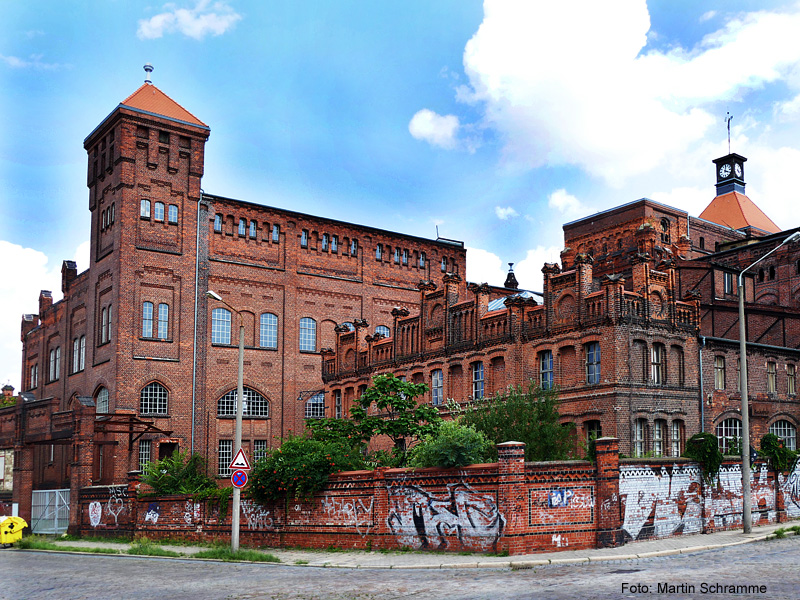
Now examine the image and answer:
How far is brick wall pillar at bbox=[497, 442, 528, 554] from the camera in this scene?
20.2 metres

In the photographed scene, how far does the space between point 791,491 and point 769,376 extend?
11.2 meters

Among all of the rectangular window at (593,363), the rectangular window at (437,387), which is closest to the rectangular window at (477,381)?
the rectangular window at (437,387)

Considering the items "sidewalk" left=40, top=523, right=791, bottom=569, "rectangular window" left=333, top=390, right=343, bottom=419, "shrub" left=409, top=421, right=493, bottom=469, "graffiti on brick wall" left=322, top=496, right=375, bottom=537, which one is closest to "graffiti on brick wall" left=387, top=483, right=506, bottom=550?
"sidewalk" left=40, top=523, right=791, bottom=569

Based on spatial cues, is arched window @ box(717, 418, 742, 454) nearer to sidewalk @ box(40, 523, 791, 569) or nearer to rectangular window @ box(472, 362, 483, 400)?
rectangular window @ box(472, 362, 483, 400)

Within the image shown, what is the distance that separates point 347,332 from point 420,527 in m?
24.4

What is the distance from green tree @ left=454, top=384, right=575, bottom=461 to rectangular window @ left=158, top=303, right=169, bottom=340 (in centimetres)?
2130

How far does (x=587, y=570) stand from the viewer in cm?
1728

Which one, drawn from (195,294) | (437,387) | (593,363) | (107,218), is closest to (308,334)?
(195,294)

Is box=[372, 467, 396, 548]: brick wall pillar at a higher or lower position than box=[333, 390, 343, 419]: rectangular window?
lower

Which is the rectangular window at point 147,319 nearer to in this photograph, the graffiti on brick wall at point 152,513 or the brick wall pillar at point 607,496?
the graffiti on brick wall at point 152,513

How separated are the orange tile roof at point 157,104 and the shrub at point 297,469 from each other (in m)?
25.9

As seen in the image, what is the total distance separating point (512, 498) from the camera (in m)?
20.4

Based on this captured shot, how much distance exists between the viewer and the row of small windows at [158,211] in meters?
44.5

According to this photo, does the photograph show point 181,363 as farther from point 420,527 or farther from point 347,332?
point 420,527
